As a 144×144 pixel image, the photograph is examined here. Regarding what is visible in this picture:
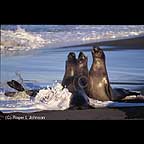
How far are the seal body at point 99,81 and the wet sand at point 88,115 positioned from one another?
16 centimetres

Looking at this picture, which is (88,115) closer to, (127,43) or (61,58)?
(61,58)

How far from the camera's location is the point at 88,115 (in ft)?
18.0

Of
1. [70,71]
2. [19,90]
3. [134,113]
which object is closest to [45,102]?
[19,90]

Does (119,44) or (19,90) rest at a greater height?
(119,44)

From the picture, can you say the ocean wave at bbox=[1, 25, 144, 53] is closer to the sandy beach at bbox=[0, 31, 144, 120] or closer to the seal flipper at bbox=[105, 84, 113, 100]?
the seal flipper at bbox=[105, 84, 113, 100]

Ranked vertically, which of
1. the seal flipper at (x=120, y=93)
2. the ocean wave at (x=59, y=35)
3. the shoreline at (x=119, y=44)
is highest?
the ocean wave at (x=59, y=35)

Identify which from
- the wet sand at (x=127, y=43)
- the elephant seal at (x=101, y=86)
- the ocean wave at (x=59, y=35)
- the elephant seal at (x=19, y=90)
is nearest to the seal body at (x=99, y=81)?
the elephant seal at (x=101, y=86)

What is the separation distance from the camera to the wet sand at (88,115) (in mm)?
5477

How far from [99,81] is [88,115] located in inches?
16.3

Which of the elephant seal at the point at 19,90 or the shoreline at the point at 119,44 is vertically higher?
the shoreline at the point at 119,44

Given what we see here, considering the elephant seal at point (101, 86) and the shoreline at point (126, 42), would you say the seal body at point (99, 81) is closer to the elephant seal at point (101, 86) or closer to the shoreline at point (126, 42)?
the elephant seal at point (101, 86)

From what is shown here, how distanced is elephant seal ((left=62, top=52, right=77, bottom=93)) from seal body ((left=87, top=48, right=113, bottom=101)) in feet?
0.65

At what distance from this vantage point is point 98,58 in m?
5.55
